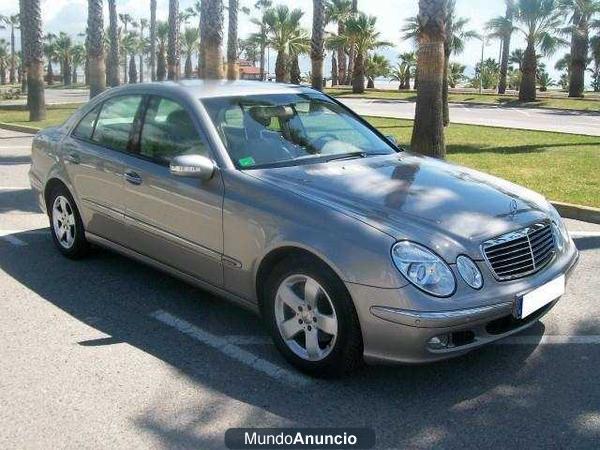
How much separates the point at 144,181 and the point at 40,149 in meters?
1.94

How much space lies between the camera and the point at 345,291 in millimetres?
3486

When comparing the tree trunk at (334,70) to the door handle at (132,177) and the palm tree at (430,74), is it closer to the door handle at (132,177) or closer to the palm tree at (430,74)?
the palm tree at (430,74)

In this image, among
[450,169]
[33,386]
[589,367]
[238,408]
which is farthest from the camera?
[450,169]

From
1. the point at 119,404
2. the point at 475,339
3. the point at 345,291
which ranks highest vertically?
the point at 345,291

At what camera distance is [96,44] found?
1995 centimetres

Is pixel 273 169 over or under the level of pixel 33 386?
over

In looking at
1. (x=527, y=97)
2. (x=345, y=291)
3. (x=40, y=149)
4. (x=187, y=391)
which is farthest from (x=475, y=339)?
(x=527, y=97)

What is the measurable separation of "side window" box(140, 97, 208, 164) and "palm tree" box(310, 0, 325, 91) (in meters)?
17.6

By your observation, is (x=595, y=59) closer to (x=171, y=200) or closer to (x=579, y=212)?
(x=579, y=212)

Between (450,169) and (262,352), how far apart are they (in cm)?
181

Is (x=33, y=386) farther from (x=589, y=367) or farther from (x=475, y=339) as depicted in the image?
(x=589, y=367)

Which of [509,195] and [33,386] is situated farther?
[509,195]

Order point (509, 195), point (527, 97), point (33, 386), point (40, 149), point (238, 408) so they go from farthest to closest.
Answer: point (527, 97) < point (40, 149) < point (509, 195) < point (33, 386) < point (238, 408)

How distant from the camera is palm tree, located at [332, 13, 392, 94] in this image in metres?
36.3
